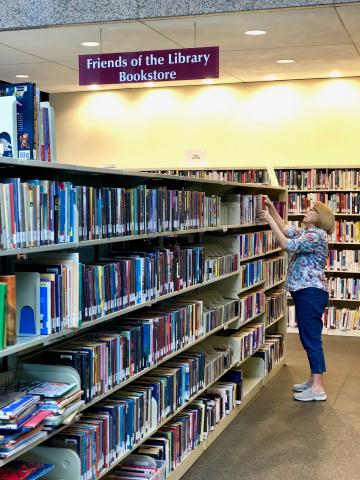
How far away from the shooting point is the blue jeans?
5938mm

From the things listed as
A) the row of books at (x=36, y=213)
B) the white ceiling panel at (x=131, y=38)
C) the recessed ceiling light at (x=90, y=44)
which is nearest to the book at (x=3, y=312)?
the row of books at (x=36, y=213)

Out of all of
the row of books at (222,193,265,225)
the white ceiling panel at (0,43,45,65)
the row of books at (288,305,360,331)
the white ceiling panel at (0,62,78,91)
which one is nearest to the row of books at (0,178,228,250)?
the row of books at (222,193,265,225)

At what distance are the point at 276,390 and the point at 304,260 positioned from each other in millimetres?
1245

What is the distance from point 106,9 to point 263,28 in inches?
56.5

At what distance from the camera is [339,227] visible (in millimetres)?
9266

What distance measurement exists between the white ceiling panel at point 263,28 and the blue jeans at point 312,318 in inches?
90.7

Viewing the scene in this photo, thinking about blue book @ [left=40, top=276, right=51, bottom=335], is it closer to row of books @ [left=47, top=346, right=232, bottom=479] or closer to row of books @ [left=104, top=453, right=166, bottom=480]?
row of books @ [left=47, top=346, right=232, bottom=479]

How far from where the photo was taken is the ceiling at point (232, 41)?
252 inches

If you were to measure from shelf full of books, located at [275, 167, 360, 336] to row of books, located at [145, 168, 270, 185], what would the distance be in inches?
10.2

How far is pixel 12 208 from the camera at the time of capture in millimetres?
2803

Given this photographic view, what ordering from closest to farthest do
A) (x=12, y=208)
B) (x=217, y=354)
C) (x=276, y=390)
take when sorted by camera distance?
1. (x=12, y=208)
2. (x=217, y=354)
3. (x=276, y=390)

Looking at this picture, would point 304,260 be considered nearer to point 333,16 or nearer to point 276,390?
point 276,390

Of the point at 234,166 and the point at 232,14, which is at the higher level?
the point at 232,14

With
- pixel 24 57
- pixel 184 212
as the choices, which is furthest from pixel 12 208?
pixel 24 57
